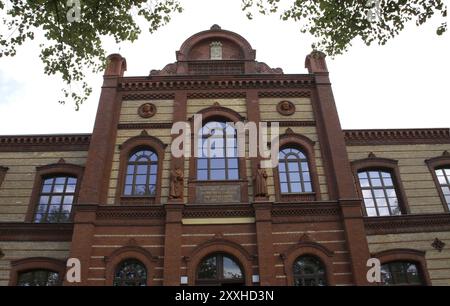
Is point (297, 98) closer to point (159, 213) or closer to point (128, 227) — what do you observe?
point (159, 213)

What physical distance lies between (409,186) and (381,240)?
3394 millimetres

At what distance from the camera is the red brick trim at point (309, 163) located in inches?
628

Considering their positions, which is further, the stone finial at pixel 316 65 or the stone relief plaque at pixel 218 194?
the stone finial at pixel 316 65

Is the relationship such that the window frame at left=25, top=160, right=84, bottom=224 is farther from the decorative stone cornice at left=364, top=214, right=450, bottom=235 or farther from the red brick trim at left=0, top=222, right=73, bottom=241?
the decorative stone cornice at left=364, top=214, right=450, bottom=235

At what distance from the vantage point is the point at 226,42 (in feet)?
70.5

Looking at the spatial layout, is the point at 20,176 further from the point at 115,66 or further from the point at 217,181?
the point at 217,181

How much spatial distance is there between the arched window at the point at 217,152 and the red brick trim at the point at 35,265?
21.7ft

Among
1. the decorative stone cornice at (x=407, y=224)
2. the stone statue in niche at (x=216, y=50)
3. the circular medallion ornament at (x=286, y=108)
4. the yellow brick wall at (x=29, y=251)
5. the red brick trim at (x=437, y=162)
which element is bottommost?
the yellow brick wall at (x=29, y=251)

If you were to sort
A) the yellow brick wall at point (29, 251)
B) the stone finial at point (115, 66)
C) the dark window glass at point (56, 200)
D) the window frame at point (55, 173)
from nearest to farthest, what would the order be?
the yellow brick wall at point (29, 251), the dark window glass at point (56, 200), the window frame at point (55, 173), the stone finial at point (115, 66)

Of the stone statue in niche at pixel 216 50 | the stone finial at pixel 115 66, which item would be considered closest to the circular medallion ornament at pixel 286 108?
the stone statue in niche at pixel 216 50

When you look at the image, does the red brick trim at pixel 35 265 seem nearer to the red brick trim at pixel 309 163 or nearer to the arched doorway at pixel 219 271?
the arched doorway at pixel 219 271

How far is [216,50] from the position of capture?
2109 centimetres

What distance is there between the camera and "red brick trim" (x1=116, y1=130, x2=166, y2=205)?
626 inches
